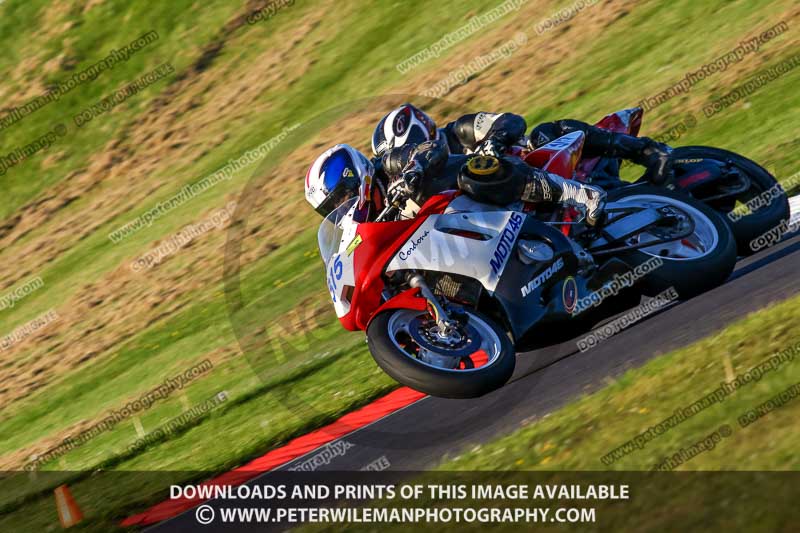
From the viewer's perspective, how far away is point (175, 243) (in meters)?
20.4

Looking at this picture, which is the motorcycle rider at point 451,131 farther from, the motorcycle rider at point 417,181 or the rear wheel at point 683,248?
the rear wheel at point 683,248

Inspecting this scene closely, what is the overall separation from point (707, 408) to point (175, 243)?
1506cm

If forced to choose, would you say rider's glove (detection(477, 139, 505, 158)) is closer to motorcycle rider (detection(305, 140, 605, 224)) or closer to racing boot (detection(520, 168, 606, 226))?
motorcycle rider (detection(305, 140, 605, 224))

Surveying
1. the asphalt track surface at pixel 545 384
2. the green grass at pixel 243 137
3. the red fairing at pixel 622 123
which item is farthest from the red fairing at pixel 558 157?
the green grass at pixel 243 137

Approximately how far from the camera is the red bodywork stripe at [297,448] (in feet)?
30.6

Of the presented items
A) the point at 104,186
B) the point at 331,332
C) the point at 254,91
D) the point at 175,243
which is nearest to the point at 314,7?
the point at 254,91

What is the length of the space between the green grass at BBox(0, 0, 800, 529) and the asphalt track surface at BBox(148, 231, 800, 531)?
1027mm

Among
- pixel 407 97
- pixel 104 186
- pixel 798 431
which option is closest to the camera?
pixel 798 431

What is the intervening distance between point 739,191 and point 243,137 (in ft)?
52.0

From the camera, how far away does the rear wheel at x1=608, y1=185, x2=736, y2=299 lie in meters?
8.61

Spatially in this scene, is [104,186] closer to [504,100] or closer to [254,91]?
[254,91]

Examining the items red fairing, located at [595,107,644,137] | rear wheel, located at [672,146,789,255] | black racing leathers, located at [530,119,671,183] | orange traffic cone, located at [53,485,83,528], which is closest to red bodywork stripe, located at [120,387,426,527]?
orange traffic cone, located at [53,485,83,528]

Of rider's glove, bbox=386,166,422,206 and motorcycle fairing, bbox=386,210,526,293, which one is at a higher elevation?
rider's glove, bbox=386,166,422,206

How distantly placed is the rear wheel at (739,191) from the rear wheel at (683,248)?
50 centimetres
